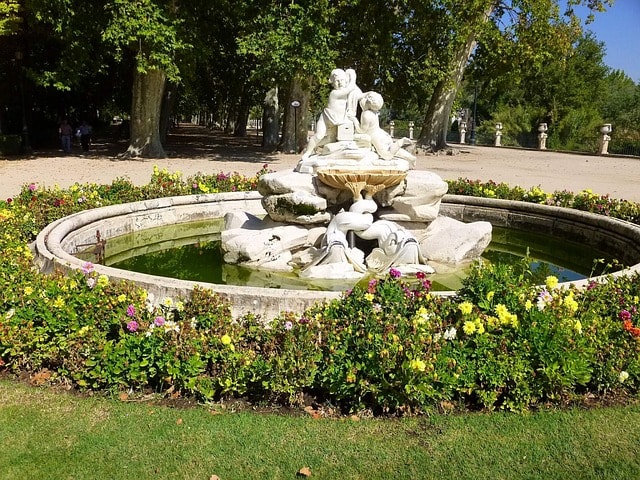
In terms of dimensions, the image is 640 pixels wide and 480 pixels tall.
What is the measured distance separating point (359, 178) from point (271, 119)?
2327 centimetres

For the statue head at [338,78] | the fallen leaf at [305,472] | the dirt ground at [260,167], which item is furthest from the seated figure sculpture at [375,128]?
the dirt ground at [260,167]

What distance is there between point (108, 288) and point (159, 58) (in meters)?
15.9

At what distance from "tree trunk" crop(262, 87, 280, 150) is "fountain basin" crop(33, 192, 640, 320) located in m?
19.1

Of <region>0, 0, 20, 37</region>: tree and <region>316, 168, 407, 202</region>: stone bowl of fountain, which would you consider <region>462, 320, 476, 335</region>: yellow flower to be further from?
<region>0, 0, 20, 37</region>: tree

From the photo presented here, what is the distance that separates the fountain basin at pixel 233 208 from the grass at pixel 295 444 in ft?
3.69

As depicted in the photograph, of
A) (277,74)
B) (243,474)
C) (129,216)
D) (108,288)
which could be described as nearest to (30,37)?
(277,74)

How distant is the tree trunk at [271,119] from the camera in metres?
30.2

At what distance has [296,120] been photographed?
2641 cm

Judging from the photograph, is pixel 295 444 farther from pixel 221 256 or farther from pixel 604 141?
pixel 604 141

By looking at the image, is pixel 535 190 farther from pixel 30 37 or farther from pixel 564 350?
pixel 30 37

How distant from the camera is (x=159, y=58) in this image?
1917cm

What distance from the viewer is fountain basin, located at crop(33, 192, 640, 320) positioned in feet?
17.0

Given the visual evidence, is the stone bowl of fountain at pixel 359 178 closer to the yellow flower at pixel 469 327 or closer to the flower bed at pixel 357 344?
the flower bed at pixel 357 344

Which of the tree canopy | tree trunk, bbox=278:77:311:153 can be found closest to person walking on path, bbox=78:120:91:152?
the tree canopy
